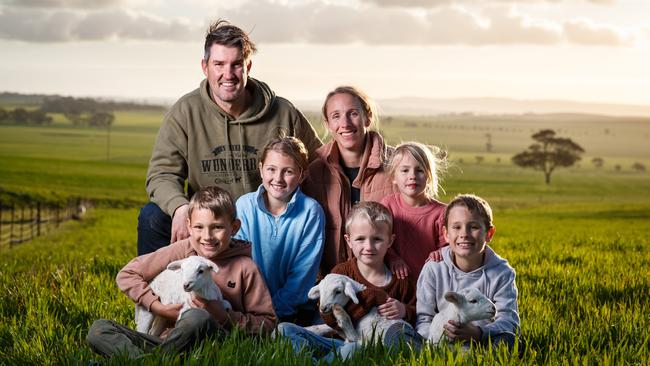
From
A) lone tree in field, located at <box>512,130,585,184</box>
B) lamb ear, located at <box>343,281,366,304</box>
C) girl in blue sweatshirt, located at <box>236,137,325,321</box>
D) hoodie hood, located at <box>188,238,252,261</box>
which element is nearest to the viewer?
lamb ear, located at <box>343,281,366,304</box>

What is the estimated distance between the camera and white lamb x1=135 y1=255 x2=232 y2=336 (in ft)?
16.3

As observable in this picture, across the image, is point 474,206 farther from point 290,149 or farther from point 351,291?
point 290,149

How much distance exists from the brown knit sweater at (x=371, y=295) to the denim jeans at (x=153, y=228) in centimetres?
203

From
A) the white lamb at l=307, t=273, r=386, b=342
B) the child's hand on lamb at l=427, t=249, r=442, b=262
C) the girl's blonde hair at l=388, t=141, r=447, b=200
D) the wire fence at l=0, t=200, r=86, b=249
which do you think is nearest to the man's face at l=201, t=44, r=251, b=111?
the girl's blonde hair at l=388, t=141, r=447, b=200

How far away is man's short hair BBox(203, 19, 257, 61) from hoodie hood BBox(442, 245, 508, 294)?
8.37ft

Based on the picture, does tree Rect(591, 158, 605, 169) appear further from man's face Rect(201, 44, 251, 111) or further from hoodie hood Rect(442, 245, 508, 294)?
hoodie hood Rect(442, 245, 508, 294)

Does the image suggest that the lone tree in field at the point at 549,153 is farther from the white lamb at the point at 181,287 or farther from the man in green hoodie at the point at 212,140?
the white lamb at the point at 181,287

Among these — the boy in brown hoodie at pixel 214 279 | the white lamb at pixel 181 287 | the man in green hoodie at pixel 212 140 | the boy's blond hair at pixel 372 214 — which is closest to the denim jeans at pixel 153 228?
the man in green hoodie at pixel 212 140

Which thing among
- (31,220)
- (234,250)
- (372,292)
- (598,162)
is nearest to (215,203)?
(234,250)

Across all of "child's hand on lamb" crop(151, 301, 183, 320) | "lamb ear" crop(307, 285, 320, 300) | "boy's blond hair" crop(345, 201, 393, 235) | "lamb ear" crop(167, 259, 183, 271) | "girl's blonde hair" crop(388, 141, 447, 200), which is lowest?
"child's hand on lamb" crop(151, 301, 183, 320)

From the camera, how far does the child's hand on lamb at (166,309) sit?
5.20 meters

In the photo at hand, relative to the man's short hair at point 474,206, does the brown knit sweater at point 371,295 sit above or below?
below

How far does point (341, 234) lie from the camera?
6445mm

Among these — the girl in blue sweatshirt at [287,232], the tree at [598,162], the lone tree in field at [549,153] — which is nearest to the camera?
the girl in blue sweatshirt at [287,232]
